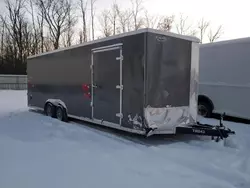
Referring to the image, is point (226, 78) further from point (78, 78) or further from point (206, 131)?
point (78, 78)

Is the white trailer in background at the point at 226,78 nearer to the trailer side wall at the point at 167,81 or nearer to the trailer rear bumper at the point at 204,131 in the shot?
the trailer side wall at the point at 167,81

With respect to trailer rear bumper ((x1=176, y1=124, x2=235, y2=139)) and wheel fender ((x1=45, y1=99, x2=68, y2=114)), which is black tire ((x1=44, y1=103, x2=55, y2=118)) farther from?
trailer rear bumper ((x1=176, y1=124, x2=235, y2=139))

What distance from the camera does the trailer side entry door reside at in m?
6.46

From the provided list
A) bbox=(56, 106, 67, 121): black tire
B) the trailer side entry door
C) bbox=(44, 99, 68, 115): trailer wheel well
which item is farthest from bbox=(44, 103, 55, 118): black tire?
the trailer side entry door

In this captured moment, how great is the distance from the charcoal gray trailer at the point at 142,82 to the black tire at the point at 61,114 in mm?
1049

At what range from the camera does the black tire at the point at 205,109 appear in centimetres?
943

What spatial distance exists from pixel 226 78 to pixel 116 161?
5548mm

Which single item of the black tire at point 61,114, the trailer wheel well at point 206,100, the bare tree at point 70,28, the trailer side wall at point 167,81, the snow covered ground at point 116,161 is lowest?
the snow covered ground at point 116,161

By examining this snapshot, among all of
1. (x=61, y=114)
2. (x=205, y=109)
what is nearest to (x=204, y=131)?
(x=205, y=109)

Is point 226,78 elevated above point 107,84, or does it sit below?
above

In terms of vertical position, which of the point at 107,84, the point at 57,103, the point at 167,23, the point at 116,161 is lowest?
the point at 116,161

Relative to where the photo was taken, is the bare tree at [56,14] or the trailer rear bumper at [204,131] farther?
the bare tree at [56,14]

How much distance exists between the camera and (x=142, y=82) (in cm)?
579

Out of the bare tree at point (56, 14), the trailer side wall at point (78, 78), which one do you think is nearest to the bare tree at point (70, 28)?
the bare tree at point (56, 14)
